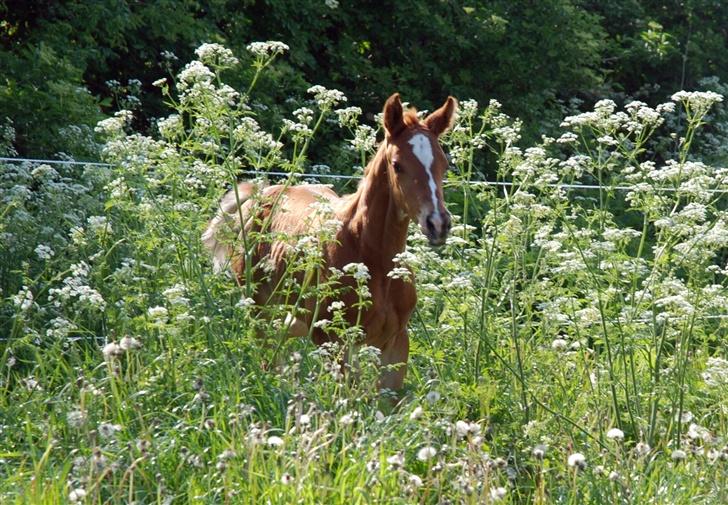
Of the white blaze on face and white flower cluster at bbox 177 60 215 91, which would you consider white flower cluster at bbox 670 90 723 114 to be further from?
white flower cluster at bbox 177 60 215 91

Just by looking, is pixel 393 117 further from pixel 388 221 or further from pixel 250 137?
pixel 250 137

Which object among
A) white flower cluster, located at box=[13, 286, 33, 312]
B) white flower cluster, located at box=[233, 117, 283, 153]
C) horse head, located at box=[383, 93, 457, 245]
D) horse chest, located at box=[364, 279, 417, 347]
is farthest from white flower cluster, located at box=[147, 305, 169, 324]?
horse chest, located at box=[364, 279, 417, 347]

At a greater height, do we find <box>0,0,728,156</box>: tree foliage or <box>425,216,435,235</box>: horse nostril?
<box>0,0,728,156</box>: tree foliage

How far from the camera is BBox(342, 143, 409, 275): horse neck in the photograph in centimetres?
739

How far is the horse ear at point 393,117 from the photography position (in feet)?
24.0

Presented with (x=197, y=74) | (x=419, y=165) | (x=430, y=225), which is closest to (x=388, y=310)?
(x=430, y=225)

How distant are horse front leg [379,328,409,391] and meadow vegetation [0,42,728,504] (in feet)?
0.39

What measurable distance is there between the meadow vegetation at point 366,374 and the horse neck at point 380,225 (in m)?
0.51

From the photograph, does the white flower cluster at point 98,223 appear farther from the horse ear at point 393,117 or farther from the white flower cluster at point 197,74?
the horse ear at point 393,117

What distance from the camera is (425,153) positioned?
7.10 meters

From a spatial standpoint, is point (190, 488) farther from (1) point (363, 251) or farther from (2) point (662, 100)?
(2) point (662, 100)

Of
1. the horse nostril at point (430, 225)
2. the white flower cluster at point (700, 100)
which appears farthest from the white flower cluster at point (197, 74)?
the white flower cluster at point (700, 100)

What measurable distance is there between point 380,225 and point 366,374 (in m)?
→ 1.76

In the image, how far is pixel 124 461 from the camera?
16.4ft
